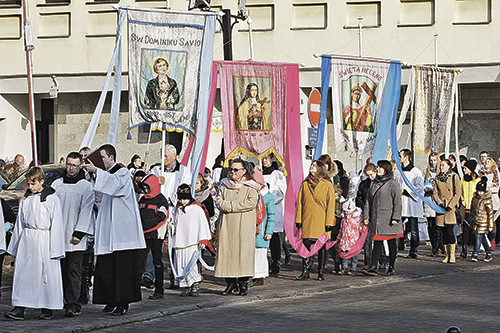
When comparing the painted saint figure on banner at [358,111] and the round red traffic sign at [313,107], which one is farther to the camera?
the round red traffic sign at [313,107]

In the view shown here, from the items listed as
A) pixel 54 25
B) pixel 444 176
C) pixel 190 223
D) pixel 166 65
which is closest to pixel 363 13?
pixel 54 25

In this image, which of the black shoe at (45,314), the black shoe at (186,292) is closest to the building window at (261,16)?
the black shoe at (186,292)

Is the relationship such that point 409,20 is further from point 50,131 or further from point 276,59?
point 50,131

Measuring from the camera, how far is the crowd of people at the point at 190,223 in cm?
1170

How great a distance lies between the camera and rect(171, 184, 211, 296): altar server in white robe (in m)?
13.9

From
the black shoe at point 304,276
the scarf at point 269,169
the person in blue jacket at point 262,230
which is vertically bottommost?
the black shoe at point 304,276

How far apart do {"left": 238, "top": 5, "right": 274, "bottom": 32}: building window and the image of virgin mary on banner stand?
35.8 feet

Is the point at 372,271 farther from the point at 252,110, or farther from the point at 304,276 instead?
the point at 252,110

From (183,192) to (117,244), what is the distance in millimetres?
2405

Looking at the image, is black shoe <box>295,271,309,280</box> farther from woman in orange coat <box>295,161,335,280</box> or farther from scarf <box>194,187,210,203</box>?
scarf <box>194,187,210,203</box>

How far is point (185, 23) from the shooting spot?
15.2 metres

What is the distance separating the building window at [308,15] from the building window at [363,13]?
68 cm

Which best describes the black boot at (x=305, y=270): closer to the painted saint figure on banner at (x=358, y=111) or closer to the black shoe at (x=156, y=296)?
the black shoe at (x=156, y=296)

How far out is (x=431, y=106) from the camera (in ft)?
67.6
